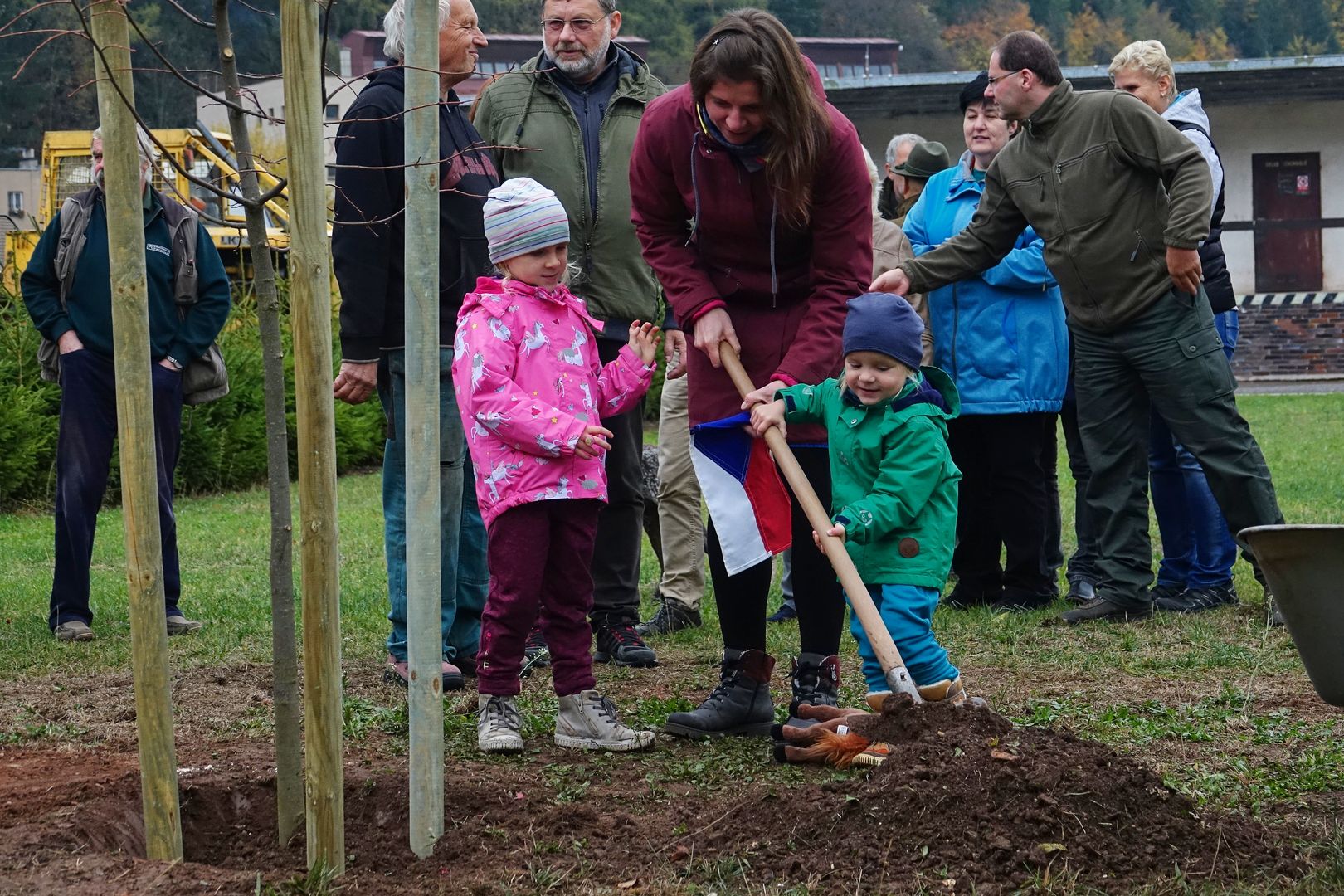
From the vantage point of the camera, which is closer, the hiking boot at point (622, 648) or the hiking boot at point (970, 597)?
the hiking boot at point (622, 648)

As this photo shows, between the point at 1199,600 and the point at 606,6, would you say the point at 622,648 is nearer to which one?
the point at 606,6

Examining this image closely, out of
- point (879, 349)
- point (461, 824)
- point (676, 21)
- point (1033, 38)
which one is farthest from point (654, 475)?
point (676, 21)

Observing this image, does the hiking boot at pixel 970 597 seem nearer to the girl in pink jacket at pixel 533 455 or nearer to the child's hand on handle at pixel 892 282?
the child's hand on handle at pixel 892 282

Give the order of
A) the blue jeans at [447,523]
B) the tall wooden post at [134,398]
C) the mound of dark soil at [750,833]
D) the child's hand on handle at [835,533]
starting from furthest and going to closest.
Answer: the blue jeans at [447,523], the child's hand on handle at [835,533], the mound of dark soil at [750,833], the tall wooden post at [134,398]

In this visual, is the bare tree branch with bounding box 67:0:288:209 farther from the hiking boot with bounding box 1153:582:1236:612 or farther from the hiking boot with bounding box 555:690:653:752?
the hiking boot with bounding box 1153:582:1236:612

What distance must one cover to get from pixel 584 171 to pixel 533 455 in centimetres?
152

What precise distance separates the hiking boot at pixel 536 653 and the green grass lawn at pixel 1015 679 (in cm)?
23

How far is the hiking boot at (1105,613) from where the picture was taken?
19.9 ft

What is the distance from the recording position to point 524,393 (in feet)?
13.7

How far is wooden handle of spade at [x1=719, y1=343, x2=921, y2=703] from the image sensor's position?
3816 millimetres

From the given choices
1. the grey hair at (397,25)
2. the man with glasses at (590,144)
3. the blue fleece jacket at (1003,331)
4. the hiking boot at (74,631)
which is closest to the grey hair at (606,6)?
the man with glasses at (590,144)

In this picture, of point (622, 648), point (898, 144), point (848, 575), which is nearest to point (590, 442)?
point (848, 575)

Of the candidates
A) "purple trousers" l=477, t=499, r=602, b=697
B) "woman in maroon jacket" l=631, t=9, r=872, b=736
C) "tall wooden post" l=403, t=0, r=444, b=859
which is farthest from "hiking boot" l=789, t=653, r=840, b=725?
"tall wooden post" l=403, t=0, r=444, b=859

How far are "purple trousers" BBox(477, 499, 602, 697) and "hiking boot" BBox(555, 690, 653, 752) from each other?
43mm
